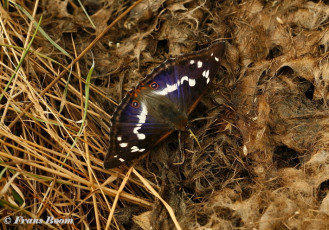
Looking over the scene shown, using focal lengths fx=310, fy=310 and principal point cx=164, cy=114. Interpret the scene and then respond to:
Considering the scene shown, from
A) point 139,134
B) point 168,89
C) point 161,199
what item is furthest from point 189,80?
point 161,199

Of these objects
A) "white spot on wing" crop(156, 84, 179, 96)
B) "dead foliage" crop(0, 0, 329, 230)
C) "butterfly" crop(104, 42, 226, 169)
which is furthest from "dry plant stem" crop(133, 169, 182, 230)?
"white spot on wing" crop(156, 84, 179, 96)

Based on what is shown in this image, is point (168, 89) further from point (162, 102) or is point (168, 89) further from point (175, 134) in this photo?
point (175, 134)

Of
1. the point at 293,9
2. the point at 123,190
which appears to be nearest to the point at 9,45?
the point at 123,190

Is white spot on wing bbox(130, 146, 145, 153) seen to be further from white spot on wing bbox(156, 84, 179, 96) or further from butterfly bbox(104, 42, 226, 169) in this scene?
white spot on wing bbox(156, 84, 179, 96)

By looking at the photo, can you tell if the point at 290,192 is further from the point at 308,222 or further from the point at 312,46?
the point at 312,46

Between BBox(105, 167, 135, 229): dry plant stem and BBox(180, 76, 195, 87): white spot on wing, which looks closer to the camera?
BBox(105, 167, 135, 229): dry plant stem

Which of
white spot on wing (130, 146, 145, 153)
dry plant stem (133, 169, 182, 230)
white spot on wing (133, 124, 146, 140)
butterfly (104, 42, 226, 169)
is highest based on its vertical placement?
butterfly (104, 42, 226, 169)
